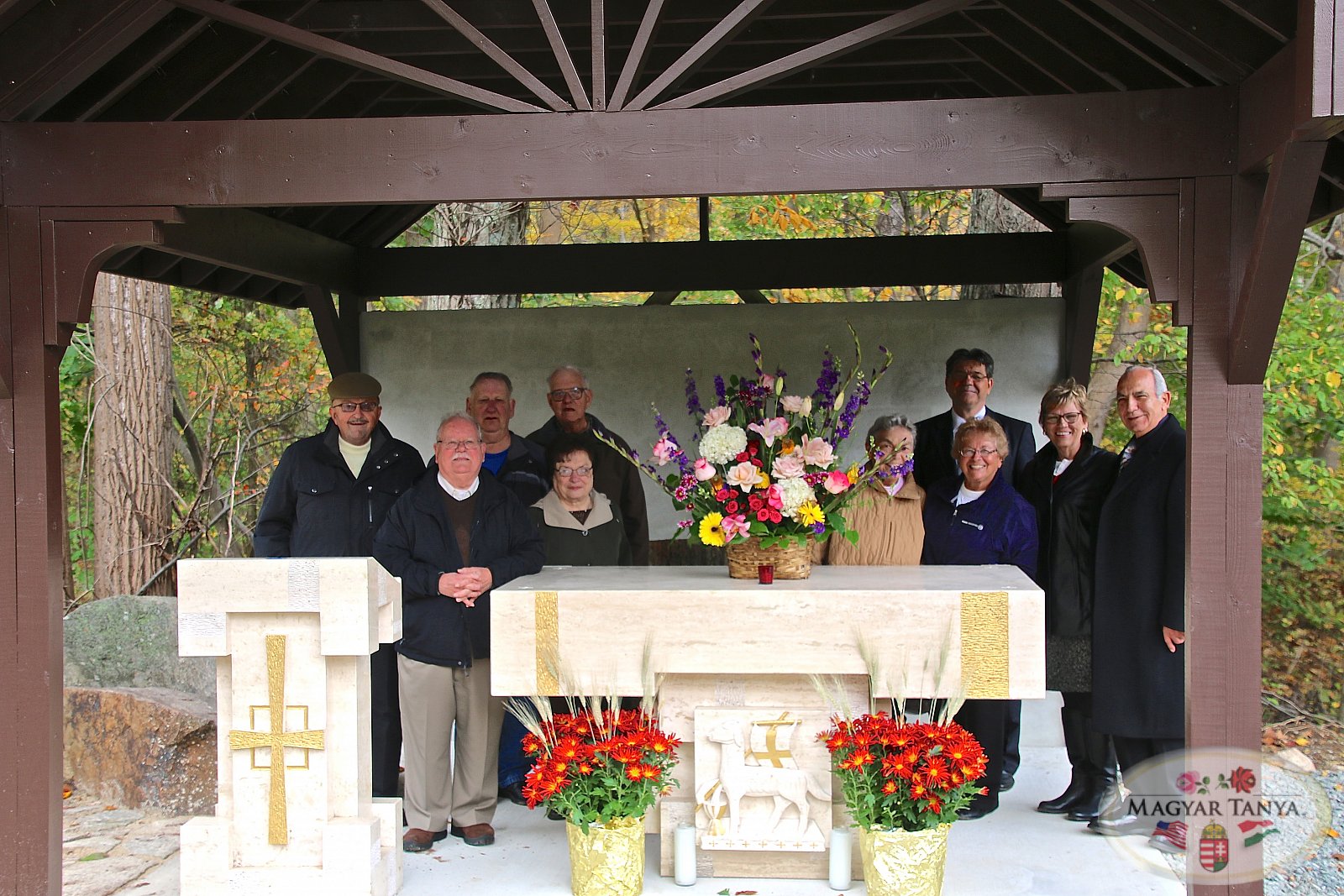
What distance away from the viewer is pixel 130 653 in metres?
7.31

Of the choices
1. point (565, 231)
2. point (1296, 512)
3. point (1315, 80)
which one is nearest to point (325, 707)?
point (1315, 80)

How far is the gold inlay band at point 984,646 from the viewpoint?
4.26 m

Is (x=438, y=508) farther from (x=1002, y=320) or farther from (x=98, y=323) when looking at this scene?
(x=98, y=323)

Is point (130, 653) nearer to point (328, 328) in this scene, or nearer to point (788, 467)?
point (328, 328)

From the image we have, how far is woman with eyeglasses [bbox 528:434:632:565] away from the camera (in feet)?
17.7

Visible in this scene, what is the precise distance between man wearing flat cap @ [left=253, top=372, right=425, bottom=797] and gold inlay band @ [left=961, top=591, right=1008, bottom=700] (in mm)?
2511

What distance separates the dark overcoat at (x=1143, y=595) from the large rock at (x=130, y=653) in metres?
4.94

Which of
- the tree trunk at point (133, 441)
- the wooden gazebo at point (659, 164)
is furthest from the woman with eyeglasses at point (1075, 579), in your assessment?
the tree trunk at point (133, 441)

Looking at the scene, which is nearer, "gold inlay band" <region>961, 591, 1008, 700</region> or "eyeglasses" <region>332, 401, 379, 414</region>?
"gold inlay band" <region>961, 591, 1008, 700</region>

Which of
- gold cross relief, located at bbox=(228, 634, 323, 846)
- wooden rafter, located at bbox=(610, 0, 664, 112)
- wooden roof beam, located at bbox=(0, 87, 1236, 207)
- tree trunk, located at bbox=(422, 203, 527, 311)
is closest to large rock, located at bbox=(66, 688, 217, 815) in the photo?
gold cross relief, located at bbox=(228, 634, 323, 846)

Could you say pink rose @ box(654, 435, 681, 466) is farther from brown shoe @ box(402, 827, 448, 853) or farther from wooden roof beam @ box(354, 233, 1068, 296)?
wooden roof beam @ box(354, 233, 1068, 296)

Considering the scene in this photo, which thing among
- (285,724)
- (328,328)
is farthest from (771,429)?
(328,328)

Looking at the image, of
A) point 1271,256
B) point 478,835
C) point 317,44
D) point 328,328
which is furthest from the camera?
point 328,328

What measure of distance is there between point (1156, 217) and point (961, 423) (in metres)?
2.03
